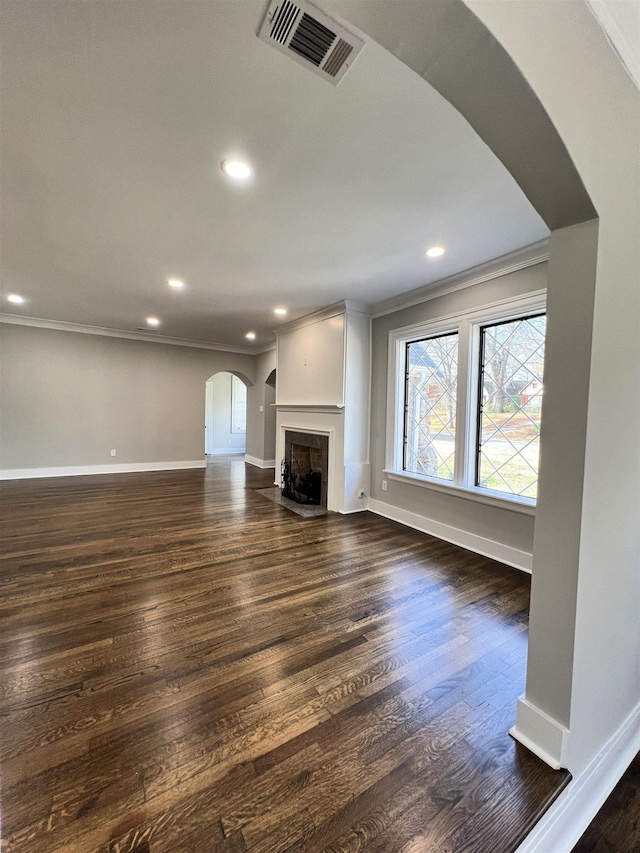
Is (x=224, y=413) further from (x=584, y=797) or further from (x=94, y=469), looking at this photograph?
(x=584, y=797)

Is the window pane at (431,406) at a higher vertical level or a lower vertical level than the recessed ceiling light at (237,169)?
lower

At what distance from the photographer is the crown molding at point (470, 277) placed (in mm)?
2734

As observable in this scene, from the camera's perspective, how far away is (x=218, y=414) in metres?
9.74

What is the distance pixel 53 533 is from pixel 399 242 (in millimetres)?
4274

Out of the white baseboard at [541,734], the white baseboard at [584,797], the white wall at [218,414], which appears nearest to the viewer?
the white baseboard at [584,797]

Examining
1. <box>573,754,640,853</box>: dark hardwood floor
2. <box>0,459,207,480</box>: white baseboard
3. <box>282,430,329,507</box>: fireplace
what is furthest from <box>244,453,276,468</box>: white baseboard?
<box>573,754,640,853</box>: dark hardwood floor

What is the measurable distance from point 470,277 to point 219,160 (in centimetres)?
242

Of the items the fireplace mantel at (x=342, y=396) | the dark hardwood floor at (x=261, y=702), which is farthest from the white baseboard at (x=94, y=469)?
the fireplace mantel at (x=342, y=396)

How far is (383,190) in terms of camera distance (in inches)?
80.7

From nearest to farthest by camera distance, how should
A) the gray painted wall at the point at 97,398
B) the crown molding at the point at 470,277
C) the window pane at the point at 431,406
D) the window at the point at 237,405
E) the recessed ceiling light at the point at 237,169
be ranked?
the recessed ceiling light at the point at 237,169, the crown molding at the point at 470,277, the window pane at the point at 431,406, the gray painted wall at the point at 97,398, the window at the point at 237,405

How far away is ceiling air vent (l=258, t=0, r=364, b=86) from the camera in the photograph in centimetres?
111

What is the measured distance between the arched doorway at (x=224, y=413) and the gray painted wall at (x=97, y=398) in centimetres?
238

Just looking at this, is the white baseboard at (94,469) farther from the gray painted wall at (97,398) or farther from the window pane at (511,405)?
the window pane at (511,405)

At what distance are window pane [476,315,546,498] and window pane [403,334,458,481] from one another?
0.35 meters
